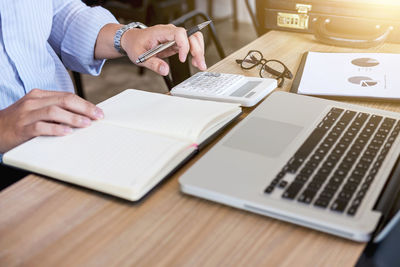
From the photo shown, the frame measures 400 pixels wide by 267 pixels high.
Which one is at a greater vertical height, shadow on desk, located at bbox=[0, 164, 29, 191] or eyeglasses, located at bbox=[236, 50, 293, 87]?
eyeglasses, located at bbox=[236, 50, 293, 87]

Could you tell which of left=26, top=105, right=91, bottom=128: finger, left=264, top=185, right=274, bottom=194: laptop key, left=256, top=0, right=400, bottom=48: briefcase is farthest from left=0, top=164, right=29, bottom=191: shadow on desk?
left=256, top=0, right=400, bottom=48: briefcase

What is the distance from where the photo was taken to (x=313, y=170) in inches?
23.7

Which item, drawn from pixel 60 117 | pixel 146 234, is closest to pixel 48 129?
pixel 60 117

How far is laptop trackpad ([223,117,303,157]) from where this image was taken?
2.19ft

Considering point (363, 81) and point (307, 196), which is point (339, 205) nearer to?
point (307, 196)

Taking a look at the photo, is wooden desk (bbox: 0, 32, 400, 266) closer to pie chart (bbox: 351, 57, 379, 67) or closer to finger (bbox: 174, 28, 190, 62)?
finger (bbox: 174, 28, 190, 62)

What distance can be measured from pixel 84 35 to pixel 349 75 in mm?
690

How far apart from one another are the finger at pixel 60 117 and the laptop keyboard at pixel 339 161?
0.36m

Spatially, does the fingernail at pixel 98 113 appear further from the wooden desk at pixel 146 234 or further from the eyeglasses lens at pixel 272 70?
the eyeglasses lens at pixel 272 70

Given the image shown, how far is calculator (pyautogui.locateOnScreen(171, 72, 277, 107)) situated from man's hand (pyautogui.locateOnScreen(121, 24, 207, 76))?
0.17 ft

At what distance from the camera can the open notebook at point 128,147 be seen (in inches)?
24.4

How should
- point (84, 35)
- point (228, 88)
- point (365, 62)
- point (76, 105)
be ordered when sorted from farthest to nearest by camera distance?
point (84, 35), point (365, 62), point (228, 88), point (76, 105)

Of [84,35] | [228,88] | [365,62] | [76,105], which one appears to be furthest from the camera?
[84,35]

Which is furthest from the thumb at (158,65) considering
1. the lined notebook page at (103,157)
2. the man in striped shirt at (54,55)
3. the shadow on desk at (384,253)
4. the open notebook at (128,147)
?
the shadow on desk at (384,253)
